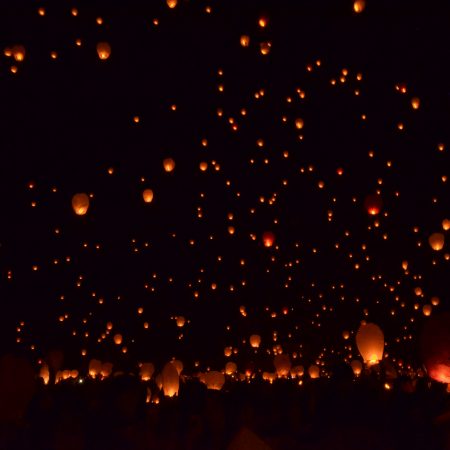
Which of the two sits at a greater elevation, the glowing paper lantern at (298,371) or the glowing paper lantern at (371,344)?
the glowing paper lantern at (298,371)

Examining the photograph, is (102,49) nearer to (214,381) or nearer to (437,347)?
(437,347)

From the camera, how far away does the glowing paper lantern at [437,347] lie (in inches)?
197

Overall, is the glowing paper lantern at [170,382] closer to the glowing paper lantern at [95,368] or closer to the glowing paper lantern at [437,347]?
the glowing paper lantern at [437,347]

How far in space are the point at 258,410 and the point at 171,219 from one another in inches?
318

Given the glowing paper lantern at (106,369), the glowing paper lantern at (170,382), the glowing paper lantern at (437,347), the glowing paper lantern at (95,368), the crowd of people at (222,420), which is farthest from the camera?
the glowing paper lantern at (106,369)

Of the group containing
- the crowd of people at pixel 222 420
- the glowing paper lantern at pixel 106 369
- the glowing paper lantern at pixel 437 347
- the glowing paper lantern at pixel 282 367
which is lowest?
the crowd of people at pixel 222 420

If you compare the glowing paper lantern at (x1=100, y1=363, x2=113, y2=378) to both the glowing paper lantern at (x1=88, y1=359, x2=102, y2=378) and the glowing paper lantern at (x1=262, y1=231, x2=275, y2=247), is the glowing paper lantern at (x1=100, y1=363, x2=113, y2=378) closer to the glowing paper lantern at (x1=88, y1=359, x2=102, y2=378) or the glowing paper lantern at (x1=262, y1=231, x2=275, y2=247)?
the glowing paper lantern at (x1=88, y1=359, x2=102, y2=378)

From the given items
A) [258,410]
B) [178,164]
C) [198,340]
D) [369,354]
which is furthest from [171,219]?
[258,410]

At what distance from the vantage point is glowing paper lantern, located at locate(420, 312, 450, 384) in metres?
5.01

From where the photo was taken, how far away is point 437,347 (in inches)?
200

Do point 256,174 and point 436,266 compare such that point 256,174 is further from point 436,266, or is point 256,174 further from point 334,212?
point 436,266

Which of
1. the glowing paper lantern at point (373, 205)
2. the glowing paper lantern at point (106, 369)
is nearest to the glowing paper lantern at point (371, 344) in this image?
the glowing paper lantern at point (373, 205)

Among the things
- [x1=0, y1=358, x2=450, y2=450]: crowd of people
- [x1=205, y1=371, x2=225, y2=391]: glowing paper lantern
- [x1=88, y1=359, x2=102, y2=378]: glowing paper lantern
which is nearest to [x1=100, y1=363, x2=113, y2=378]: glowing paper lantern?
[x1=88, y1=359, x2=102, y2=378]: glowing paper lantern

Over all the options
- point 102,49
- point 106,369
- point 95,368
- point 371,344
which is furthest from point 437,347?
point 106,369
